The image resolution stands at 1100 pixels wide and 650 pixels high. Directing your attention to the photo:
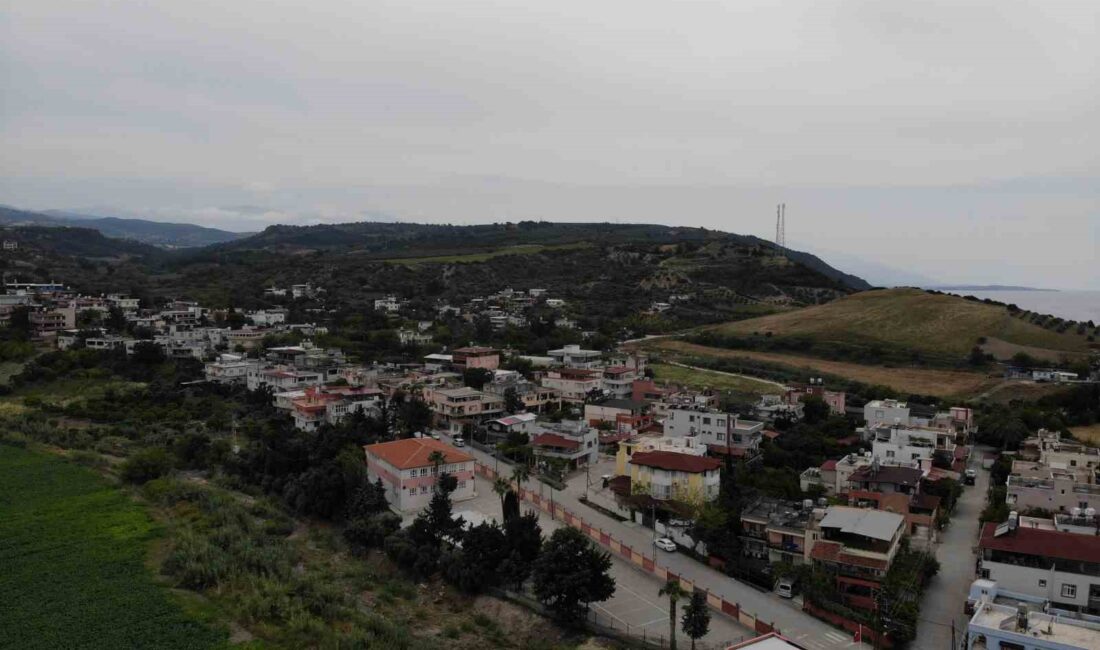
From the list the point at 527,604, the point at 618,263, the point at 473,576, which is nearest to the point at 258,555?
the point at 473,576

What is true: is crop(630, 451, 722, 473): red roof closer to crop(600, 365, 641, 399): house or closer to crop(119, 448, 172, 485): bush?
crop(600, 365, 641, 399): house

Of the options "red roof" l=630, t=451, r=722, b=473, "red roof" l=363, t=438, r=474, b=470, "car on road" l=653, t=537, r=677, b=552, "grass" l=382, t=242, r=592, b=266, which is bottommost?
"car on road" l=653, t=537, r=677, b=552

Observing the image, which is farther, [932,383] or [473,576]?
[932,383]

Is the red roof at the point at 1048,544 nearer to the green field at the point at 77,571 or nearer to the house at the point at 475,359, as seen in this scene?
the green field at the point at 77,571

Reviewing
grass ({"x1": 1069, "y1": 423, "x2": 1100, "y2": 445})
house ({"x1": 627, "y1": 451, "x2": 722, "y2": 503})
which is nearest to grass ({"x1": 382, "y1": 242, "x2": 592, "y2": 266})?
grass ({"x1": 1069, "y1": 423, "x2": 1100, "y2": 445})

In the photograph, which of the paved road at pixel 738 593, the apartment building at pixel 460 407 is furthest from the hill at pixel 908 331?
the paved road at pixel 738 593

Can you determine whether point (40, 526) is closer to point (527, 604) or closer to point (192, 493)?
point (192, 493)
